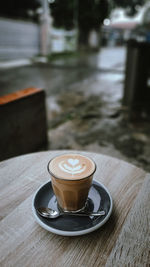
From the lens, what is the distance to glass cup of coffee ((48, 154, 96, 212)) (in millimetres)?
643

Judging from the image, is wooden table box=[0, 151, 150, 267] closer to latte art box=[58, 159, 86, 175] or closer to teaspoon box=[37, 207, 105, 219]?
teaspoon box=[37, 207, 105, 219]

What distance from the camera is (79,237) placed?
2.05 ft

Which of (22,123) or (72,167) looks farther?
(22,123)

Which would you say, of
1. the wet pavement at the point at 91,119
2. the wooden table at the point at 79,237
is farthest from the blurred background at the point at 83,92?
the wooden table at the point at 79,237

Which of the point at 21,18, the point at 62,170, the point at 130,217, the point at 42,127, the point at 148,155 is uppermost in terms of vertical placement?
the point at 21,18

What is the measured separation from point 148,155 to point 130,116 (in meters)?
1.23

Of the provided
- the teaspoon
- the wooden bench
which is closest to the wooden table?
the teaspoon

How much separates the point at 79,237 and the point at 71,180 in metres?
0.17

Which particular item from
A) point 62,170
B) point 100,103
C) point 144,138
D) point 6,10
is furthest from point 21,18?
point 62,170

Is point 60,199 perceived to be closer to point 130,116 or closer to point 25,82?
point 130,116

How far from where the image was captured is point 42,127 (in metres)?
2.44

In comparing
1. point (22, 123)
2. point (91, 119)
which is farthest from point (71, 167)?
point (91, 119)

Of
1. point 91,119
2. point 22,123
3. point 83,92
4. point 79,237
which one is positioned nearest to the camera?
point 79,237

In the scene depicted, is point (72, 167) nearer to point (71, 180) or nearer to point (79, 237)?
point (71, 180)
